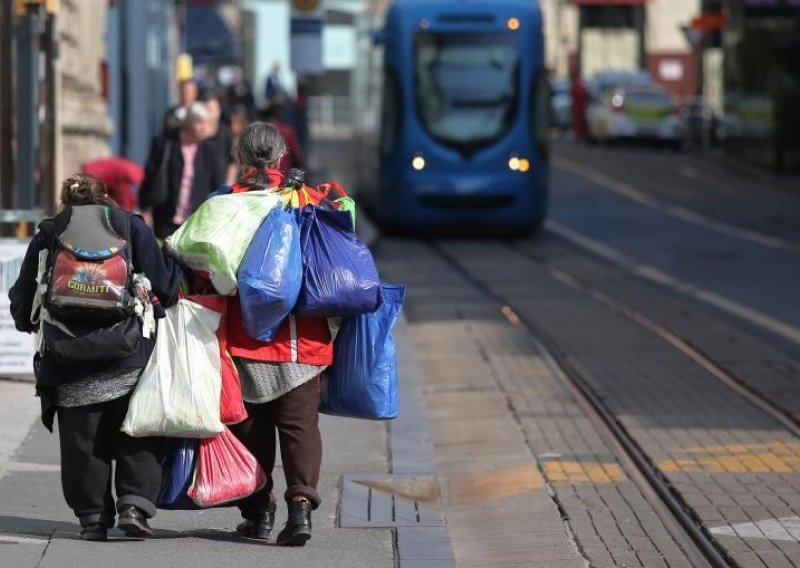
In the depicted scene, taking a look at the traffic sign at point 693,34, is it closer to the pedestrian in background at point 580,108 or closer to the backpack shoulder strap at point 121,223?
the pedestrian in background at point 580,108

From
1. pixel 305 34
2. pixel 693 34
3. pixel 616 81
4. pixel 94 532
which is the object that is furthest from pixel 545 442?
pixel 616 81

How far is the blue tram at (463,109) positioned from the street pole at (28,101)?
11.4 meters

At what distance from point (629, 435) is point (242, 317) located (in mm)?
3744

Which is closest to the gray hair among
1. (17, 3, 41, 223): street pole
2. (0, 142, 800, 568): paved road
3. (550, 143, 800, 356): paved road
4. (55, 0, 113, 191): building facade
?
(17, 3, 41, 223): street pole

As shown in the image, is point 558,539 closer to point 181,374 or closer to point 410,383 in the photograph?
point 181,374

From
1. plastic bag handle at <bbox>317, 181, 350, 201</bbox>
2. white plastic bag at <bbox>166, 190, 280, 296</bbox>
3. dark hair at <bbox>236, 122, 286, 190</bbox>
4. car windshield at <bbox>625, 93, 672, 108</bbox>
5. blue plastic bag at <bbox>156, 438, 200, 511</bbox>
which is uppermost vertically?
dark hair at <bbox>236, 122, 286, 190</bbox>

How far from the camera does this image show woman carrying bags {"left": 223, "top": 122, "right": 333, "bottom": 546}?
7.41 meters

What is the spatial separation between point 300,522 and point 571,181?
104 feet

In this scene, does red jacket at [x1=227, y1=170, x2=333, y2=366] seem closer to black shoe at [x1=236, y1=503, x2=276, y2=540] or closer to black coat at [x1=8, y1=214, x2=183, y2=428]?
black coat at [x1=8, y1=214, x2=183, y2=428]

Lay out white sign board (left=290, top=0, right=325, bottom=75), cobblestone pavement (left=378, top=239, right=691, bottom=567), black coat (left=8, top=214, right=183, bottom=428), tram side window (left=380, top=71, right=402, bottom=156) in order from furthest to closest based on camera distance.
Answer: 1. white sign board (left=290, top=0, right=325, bottom=75)
2. tram side window (left=380, top=71, right=402, bottom=156)
3. cobblestone pavement (left=378, top=239, right=691, bottom=567)
4. black coat (left=8, top=214, right=183, bottom=428)

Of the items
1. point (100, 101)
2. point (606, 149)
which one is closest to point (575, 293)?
point (100, 101)

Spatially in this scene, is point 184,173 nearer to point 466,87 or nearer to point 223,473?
point 223,473

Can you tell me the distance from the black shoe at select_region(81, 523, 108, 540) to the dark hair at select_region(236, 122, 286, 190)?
133 cm

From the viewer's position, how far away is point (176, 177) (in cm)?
1309
